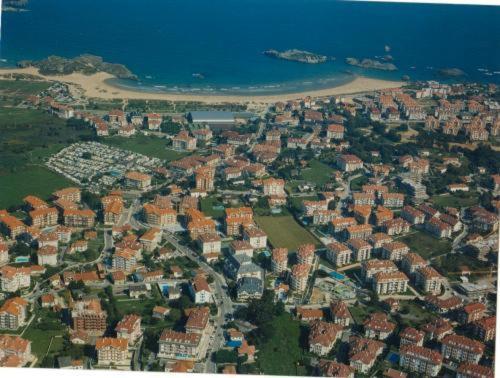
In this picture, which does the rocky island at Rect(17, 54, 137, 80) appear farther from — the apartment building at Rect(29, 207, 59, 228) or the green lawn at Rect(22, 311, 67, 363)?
the green lawn at Rect(22, 311, 67, 363)

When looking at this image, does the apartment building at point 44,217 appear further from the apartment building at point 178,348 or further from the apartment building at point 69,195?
the apartment building at point 178,348

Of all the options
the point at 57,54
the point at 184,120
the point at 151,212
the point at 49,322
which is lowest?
the point at 49,322

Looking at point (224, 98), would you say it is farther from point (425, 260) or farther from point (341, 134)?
point (425, 260)

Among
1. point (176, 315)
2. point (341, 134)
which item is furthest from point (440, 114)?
point (176, 315)

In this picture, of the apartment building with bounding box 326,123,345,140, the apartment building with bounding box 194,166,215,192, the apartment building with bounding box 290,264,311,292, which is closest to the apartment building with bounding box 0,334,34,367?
the apartment building with bounding box 290,264,311,292

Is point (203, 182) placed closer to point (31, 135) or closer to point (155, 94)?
point (31, 135)
